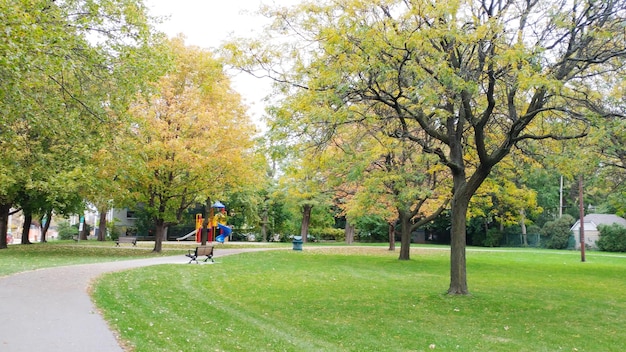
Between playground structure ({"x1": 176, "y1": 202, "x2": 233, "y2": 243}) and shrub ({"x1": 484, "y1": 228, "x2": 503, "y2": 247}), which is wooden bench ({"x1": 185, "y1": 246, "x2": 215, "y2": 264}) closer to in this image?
playground structure ({"x1": 176, "y1": 202, "x2": 233, "y2": 243})

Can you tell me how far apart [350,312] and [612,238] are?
4238cm

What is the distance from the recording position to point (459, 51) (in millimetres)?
11555

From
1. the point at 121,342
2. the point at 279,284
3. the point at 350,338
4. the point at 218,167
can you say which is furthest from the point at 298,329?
the point at 218,167

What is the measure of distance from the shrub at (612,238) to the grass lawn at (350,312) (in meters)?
30.9

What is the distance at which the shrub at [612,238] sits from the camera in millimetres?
43906

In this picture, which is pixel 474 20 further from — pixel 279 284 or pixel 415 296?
pixel 279 284

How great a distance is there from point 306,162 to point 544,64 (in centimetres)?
588

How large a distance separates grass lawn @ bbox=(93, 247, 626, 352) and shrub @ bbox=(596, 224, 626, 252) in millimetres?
30866

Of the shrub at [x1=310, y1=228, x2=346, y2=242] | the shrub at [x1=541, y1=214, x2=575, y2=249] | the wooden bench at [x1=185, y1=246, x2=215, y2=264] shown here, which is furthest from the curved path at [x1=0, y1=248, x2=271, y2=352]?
the shrub at [x1=541, y1=214, x2=575, y2=249]

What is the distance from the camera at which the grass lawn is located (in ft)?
25.7

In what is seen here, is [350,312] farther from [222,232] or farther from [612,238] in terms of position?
[612,238]

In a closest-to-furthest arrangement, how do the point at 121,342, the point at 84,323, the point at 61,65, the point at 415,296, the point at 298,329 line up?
the point at 121,342, the point at 84,323, the point at 298,329, the point at 61,65, the point at 415,296

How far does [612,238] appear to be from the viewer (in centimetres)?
4441

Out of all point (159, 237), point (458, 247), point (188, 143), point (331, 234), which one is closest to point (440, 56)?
point (458, 247)
